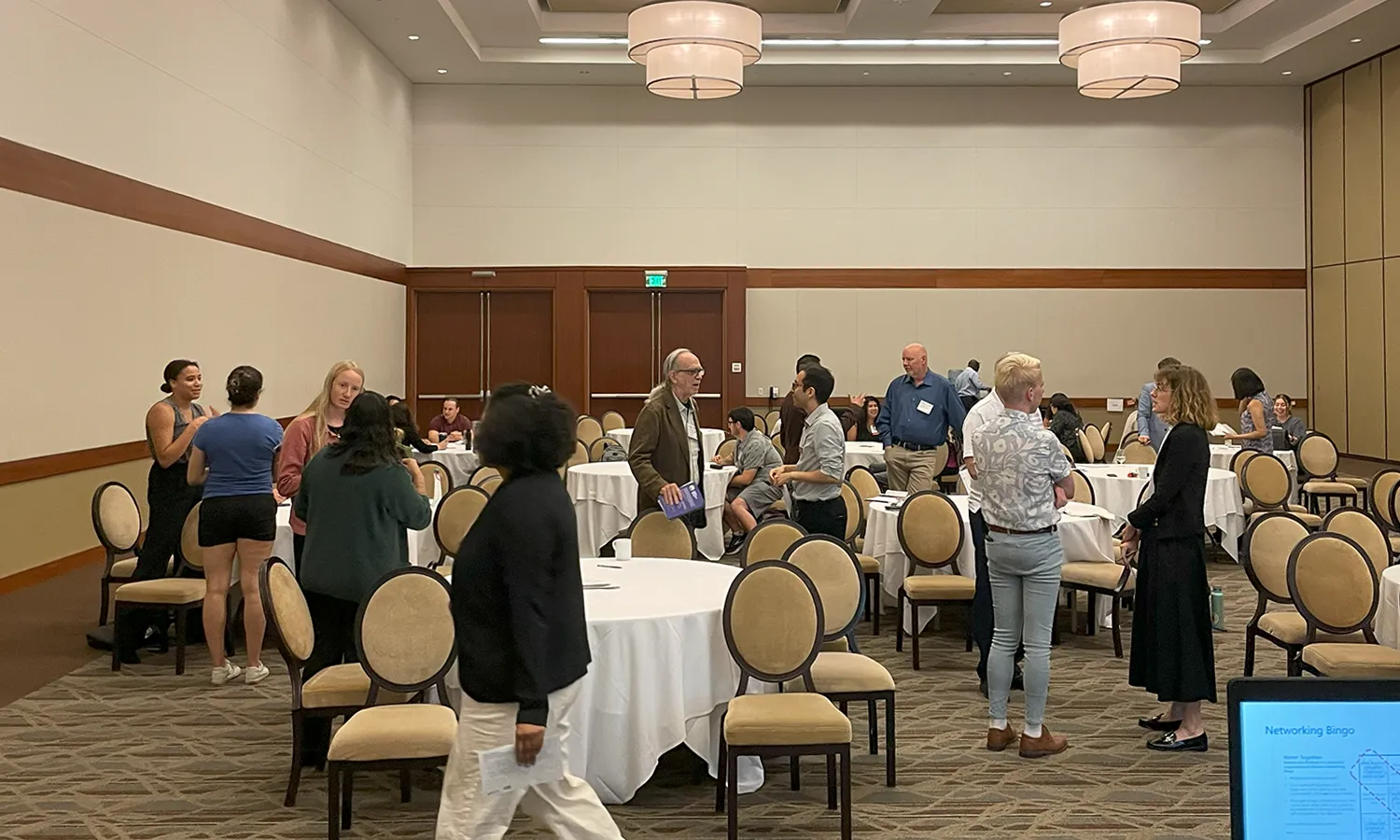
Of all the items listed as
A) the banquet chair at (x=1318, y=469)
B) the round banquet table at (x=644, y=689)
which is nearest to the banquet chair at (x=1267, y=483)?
the banquet chair at (x=1318, y=469)

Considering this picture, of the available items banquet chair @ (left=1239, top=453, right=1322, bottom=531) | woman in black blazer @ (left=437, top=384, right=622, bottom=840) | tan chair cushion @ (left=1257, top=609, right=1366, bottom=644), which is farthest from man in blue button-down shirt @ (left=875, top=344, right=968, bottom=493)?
woman in black blazer @ (left=437, top=384, right=622, bottom=840)

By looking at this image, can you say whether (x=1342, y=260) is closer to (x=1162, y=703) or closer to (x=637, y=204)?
(x=637, y=204)

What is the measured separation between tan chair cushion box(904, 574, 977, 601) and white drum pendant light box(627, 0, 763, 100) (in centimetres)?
652

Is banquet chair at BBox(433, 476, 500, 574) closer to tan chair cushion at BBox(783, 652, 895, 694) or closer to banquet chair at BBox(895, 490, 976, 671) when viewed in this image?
banquet chair at BBox(895, 490, 976, 671)

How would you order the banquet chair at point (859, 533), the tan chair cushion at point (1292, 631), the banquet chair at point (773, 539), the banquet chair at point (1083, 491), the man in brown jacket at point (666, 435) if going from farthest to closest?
1. the banquet chair at point (1083, 491)
2. the banquet chair at point (859, 533)
3. the man in brown jacket at point (666, 435)
4. the tan chair cushion at point (1292, 631)
5. the banquet chair at point (773, 539)

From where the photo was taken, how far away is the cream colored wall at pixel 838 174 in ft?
54.4

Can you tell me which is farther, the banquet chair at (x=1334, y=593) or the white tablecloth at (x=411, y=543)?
the white tablecloth at (x=411, y=543)

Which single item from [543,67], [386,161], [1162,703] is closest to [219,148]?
[386,161]

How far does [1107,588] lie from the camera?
696 cm

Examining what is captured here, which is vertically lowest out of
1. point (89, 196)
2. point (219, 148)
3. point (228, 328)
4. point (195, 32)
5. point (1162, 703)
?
point (1162, 703)

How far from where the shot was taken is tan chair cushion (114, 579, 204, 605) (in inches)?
259

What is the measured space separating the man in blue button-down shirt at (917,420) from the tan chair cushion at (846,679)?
521 cm

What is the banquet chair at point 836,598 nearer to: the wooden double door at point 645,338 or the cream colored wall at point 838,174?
the wooden double door at point 645,338

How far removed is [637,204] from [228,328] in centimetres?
761
